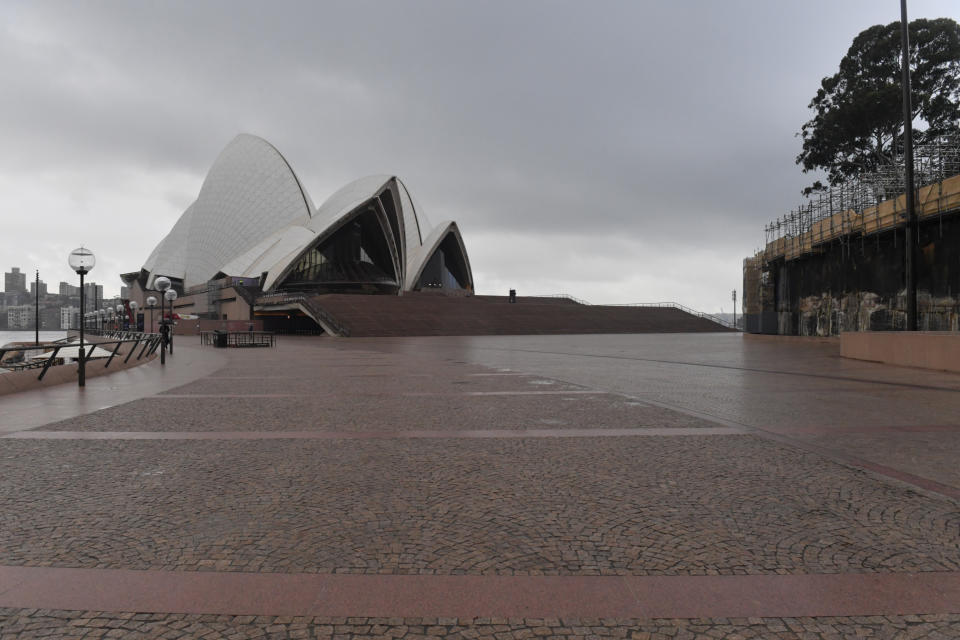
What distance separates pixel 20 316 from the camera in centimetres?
11712

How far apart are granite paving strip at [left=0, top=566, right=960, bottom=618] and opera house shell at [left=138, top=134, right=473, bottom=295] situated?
53.3m

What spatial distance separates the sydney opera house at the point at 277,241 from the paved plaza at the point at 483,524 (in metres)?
47.5

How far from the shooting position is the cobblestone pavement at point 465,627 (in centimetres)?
198

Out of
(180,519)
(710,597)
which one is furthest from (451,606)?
(180,519)

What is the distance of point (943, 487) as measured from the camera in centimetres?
362

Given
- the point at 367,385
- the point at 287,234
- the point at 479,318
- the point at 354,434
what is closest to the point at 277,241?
the point at 287,234

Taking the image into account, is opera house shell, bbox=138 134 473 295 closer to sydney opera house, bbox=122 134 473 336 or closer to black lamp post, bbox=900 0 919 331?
sydney opera house, bbox=122 134 473 336

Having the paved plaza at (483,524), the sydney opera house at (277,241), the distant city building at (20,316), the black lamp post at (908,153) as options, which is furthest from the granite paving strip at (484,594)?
the distant city building at (20,316)

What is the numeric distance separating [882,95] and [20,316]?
146357 mm

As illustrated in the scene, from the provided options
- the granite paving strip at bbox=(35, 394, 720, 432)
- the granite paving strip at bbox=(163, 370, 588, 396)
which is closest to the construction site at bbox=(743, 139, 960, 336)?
the granite paving strip at bbox=(163, 370, 588, 396)

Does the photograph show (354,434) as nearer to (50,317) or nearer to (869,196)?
(869,196)

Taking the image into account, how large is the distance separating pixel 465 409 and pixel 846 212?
81.7 ft

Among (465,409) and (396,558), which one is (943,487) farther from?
(465,409)

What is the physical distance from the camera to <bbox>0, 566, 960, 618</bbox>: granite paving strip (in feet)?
7.06
